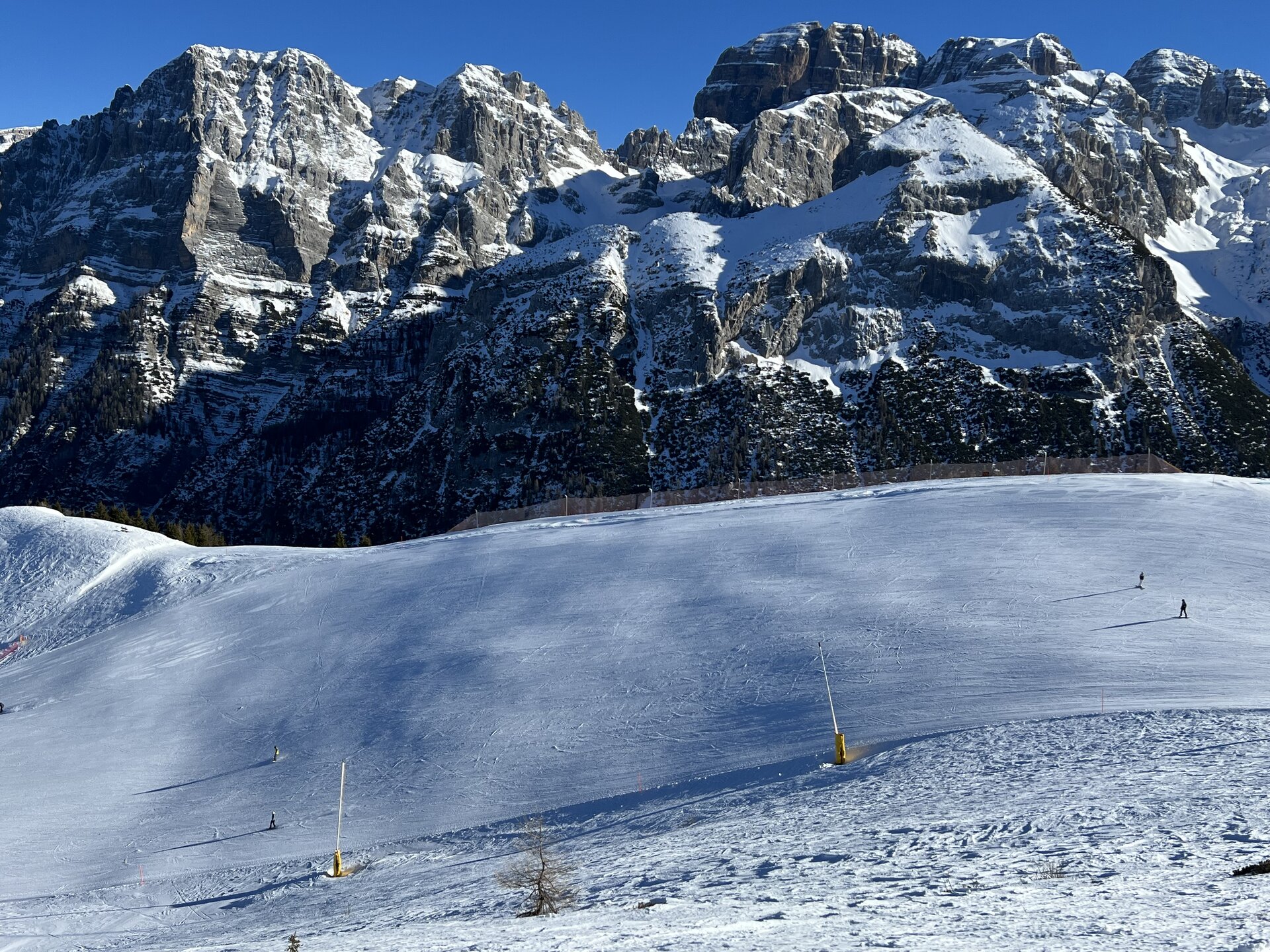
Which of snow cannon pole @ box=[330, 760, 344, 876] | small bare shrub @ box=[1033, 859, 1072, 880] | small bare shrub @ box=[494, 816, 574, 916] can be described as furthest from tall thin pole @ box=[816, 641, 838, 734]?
snow cannon pole @ box=[330, 760, 344, 876]

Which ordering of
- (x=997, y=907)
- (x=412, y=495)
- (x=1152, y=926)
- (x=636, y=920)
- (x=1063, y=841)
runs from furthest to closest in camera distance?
(x=412, y=495) < (x=1063, y=841) < (x=636, y=920) < (x=997, y=907) < (x=1152, y=926)

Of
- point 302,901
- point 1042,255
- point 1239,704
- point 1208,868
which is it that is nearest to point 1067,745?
point 1239,704

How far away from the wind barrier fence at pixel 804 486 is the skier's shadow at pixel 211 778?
28.1 m

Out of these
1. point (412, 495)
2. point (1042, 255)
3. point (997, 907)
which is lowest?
point (997, 907)

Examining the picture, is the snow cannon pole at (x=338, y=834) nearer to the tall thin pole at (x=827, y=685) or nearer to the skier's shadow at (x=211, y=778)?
the skier's shadow at (x=211, y=778)

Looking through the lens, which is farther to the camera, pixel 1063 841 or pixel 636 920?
pixel 1063 841

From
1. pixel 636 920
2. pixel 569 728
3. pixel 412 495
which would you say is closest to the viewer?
pixel 636 920

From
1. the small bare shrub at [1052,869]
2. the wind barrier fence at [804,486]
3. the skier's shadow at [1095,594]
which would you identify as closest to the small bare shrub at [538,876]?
the small bare shrub at [1052,869]

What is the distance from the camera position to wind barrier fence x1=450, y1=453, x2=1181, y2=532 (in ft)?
203

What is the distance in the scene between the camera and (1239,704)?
28.0 meters

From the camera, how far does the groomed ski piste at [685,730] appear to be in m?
18.8

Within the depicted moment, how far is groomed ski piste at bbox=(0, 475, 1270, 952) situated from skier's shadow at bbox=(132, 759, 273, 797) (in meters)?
0.27

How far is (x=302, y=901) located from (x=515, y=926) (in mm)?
9050

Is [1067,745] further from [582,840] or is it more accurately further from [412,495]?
[412,495]
